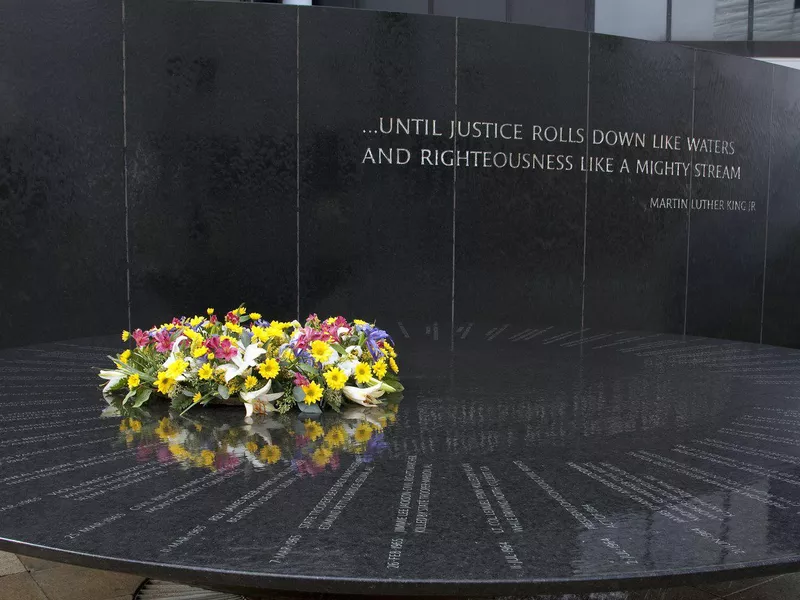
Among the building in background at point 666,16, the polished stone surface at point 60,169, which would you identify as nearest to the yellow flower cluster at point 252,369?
the polished stone surface at point 60,169

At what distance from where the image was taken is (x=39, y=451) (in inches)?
72.5

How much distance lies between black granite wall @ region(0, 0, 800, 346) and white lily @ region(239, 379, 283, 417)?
8.44 ft

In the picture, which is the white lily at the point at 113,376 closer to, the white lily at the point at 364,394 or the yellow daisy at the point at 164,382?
the yellow daisy at the point at 164,382

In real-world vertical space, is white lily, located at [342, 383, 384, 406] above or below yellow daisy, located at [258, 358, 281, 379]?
below

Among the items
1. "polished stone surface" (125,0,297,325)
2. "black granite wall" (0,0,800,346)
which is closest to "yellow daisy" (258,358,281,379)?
"black granite wall" (0,0,800,346)

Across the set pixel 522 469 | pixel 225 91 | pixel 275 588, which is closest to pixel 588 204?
pixel 225 91

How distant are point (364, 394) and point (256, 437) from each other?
14.0 inches

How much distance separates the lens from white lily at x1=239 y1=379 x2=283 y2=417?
7.00 feet

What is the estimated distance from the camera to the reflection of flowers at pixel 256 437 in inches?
69.9

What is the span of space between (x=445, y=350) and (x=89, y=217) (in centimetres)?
281

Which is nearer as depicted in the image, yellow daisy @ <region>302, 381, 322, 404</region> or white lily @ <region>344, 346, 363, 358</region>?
yellow daisy @ <region>302, 381, 322, 404</region>

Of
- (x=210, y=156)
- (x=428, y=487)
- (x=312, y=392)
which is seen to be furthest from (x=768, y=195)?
(x=428, y=487)

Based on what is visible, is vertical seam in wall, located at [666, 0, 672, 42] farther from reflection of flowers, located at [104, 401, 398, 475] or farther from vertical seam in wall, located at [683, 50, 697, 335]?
reflection of flowers, located at [104, 401, 398, 475]

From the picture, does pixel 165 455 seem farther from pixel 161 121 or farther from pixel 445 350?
pixel 161 121
